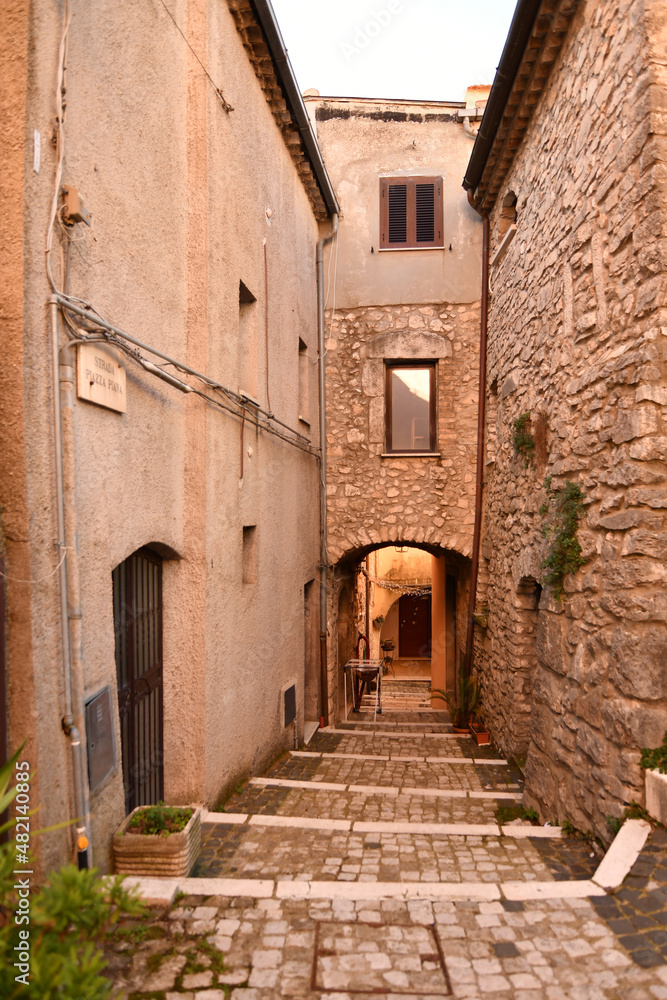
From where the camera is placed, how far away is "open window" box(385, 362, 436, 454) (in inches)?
378

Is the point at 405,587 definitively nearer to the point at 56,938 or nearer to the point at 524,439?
the point at 524,439

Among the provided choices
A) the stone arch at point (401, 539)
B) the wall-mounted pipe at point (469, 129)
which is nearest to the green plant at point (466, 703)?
the stone arch at point (401, 539)

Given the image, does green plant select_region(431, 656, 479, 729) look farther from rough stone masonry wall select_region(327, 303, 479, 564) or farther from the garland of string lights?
the garland of string lights

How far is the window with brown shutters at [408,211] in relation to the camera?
962cm

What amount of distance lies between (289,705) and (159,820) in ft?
11.6

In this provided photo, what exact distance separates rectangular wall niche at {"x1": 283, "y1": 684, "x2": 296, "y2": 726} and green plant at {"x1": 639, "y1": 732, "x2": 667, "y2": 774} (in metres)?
4.15

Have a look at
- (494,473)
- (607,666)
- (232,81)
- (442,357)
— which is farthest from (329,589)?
(232,81)

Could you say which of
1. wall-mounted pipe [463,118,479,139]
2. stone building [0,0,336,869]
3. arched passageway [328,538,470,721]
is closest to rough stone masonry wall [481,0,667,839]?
stone building [0,0,336,869]

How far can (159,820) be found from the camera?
3680 millimetres

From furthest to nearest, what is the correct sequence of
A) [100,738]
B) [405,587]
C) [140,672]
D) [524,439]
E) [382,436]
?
[405,587]
[382,436]
[524,439]
[140,672]
[100,738]

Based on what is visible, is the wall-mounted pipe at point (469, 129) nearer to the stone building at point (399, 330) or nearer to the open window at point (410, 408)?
the stone building at point (399, 330)

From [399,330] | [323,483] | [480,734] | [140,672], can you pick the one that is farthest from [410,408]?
[140,672]

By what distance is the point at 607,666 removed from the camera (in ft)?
13.4

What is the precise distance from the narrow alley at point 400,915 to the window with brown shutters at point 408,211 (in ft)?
26.6
